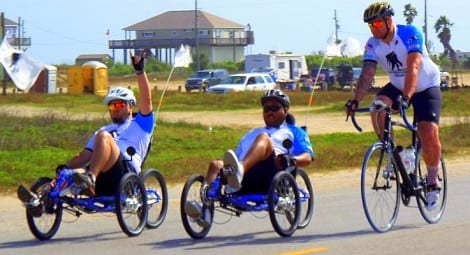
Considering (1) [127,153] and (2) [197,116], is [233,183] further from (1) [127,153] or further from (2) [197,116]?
Result: (2) [197,116]

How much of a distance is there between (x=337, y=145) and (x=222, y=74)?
48486mm

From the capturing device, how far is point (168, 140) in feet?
79.3

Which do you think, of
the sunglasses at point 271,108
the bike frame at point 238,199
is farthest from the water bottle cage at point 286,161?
the sunglasses at point 271,108

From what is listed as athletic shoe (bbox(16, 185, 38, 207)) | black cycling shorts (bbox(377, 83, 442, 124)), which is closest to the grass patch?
athletic shoe (bbox(16, 185, 38, 207))

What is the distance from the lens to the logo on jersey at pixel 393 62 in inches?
429

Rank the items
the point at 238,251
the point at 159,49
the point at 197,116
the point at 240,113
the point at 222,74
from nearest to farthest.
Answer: the point at 238,251 < the point at 197,116 < the point at 240,113 < the point at 222,74 < the point at 159,49

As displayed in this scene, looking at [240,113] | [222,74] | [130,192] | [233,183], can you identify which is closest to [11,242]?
[130,192]

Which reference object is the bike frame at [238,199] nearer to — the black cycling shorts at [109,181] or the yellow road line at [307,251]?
the yellow road line at [307,251]

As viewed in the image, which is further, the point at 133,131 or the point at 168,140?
the point at 168,140

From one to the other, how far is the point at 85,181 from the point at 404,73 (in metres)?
3.07

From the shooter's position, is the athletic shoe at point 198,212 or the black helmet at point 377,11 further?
the black helmet at point 377,11

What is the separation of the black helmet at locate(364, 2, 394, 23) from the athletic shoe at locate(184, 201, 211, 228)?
227 centimetres

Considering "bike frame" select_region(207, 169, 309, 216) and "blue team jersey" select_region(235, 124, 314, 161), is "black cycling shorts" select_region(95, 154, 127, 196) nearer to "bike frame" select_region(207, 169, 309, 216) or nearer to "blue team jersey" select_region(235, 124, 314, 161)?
"bike frame" select_region(207, 169, 309, 216)

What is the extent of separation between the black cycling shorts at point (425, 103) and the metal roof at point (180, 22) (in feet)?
333
